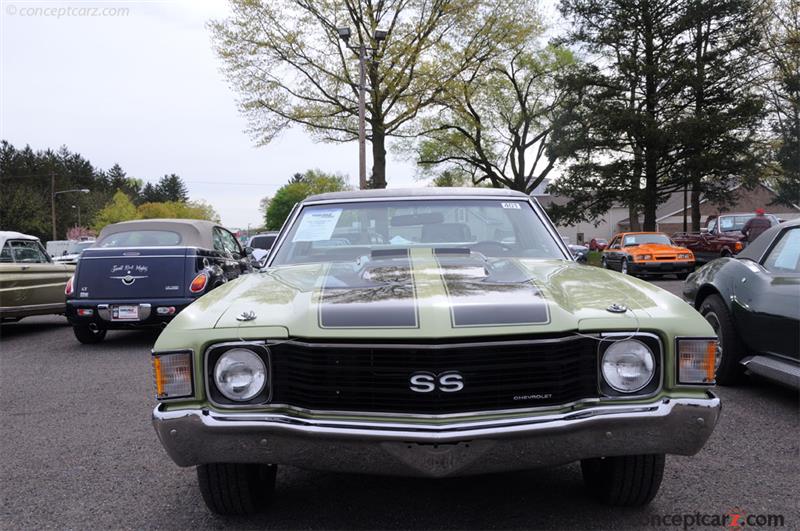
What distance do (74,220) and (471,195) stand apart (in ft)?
266

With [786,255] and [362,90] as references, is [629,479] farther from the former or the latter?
[362,90]

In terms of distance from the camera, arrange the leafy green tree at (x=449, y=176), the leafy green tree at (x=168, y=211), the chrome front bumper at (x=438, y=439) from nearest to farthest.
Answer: the chrome front bumper at (x=438, y=439) < the leafy green tree at (x=449, y=176) < the leafy green tree at (x=168, y=211)

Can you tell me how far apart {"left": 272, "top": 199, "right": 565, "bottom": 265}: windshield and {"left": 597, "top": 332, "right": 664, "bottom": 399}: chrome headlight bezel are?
136cm

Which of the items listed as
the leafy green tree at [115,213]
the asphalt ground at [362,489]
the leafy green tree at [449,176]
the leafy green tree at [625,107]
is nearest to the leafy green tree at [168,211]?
the leafy green tree at [115,213]

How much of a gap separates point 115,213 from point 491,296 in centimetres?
8644

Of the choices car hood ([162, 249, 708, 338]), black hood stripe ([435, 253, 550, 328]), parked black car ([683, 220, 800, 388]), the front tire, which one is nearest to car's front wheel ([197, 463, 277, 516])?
car hood ([162, 249, 708, 338])

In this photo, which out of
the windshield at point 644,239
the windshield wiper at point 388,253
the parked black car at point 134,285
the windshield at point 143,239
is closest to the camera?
the windshield wiper at point 388,253

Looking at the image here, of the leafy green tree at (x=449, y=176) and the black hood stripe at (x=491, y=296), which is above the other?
the leafy green tree at (x=449, y=176)

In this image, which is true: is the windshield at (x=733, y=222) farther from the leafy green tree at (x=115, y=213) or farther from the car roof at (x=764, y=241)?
the leafy green tree at (x=115, y=213)

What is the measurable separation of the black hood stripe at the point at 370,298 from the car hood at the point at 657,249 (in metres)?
16.5

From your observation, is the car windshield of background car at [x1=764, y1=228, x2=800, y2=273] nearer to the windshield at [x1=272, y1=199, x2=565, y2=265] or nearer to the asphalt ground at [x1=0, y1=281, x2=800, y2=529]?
the asphalt ground at [x1=0, y1=281, x2=800, y2=529]

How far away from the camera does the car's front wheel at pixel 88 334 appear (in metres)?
8.23

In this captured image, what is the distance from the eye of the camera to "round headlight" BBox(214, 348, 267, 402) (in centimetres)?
250

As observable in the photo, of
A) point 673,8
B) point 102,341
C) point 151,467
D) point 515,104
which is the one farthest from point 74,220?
point 151,467
